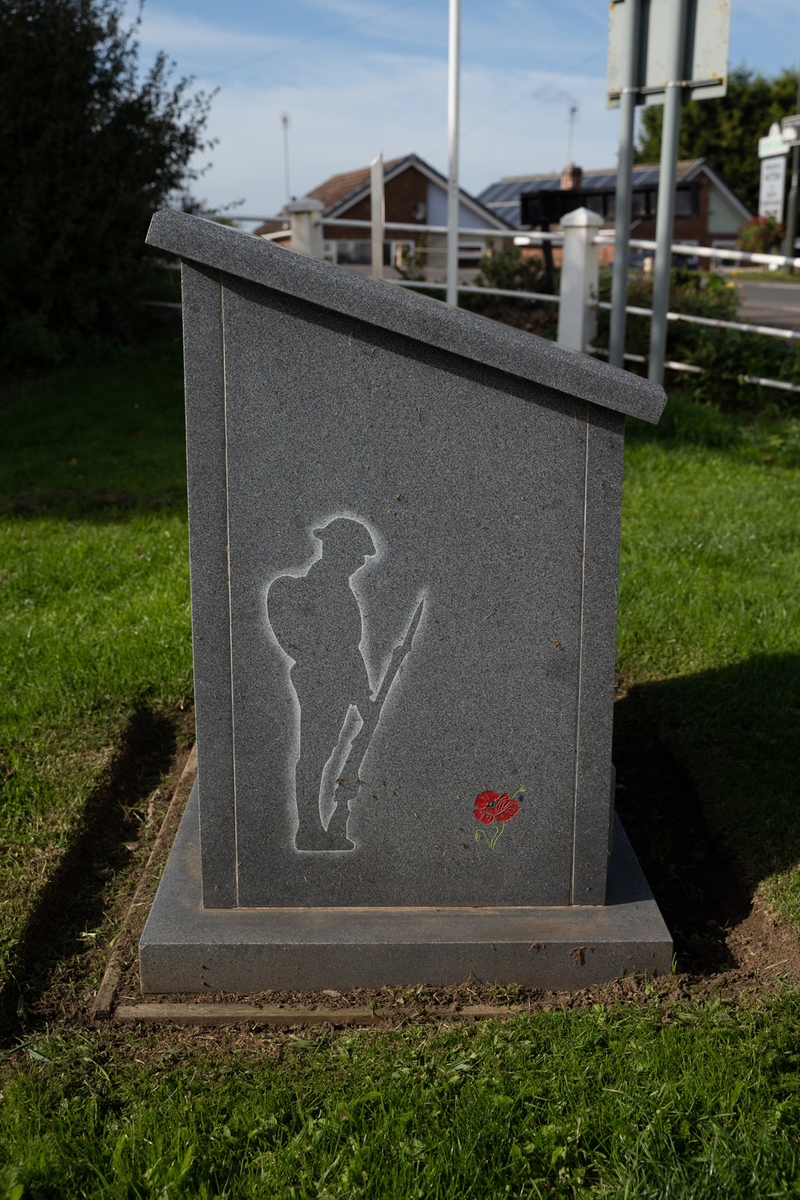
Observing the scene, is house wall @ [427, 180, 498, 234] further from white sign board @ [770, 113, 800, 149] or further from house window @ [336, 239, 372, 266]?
white sign board @ [770, 113, 800, 149]

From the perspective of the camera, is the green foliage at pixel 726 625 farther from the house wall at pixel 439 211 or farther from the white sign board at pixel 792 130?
the house wall at pixel 439 211

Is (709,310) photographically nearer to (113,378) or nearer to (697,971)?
(113,378)

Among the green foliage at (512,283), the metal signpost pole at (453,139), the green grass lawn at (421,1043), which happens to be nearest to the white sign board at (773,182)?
the green foliage at (512,283)

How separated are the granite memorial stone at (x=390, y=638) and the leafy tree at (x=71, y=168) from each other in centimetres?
878

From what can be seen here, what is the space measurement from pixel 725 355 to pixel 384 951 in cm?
706

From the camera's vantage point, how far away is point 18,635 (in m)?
4.30

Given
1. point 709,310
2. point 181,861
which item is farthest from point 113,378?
point 181,861

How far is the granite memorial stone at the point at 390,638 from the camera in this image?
2.30 meters

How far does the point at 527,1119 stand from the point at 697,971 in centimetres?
80

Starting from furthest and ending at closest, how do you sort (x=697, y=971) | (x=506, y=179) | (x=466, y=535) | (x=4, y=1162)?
(x=506, y=179) → (x=697, y=971) → (x=466, y=535) → (x=4, y=1162)

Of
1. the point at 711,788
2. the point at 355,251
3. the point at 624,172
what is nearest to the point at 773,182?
the point at 355,251

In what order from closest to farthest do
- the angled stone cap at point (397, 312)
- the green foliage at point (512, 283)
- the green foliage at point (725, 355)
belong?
the angled stone cap at point (397, 312), the green foliage at point (725, 355), the green foliage at point (512, 283)

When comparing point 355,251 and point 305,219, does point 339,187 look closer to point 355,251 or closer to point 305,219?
point 355,251

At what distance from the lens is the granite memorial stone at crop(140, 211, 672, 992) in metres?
2.30
